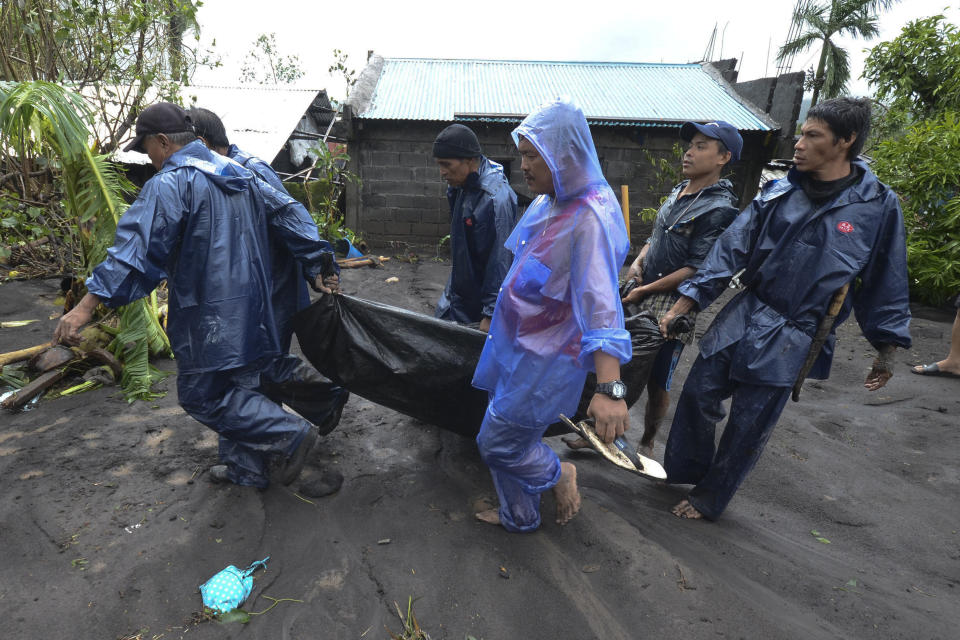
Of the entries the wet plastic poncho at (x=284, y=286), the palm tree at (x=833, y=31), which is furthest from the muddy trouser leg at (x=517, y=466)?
the palm tree at (x=833, y=31)

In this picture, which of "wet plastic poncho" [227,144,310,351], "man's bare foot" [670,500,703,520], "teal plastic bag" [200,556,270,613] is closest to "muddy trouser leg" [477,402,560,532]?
"man's bare foot" [670,500,703,520]

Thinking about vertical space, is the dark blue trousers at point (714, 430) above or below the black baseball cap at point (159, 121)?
below

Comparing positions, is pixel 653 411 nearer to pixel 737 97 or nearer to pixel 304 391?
pixel 304 391

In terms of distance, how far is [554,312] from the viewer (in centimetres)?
196

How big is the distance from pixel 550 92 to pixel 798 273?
32.0 ft

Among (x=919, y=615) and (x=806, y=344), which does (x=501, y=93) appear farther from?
(x=919, y=615)

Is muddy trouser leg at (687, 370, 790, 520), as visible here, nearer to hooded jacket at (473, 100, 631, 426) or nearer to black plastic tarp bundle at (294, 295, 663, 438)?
black plastic tarp bundle at (294, 295, 663, 438)

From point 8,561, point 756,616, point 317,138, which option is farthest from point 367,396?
point 317,138

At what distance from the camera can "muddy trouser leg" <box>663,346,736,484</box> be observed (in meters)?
2.49

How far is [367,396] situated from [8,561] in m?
1.49

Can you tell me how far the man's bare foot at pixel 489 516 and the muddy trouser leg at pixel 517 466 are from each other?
5 cm

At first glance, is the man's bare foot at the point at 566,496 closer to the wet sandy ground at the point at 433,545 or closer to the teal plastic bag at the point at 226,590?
the wet sandy ground at the point at 433,545

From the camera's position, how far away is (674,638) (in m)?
1.87

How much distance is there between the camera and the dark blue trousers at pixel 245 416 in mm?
2373
